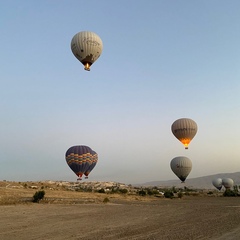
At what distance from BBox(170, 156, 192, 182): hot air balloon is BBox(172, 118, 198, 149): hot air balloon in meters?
18.3

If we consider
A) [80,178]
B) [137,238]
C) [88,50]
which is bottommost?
[137,238]

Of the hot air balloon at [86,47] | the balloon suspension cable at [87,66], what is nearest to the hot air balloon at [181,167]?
the hot air balloon at [86,47]

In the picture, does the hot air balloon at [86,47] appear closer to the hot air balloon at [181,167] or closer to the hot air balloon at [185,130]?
the hot air balloon at [185,130]

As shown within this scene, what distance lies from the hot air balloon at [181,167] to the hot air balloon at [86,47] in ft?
135

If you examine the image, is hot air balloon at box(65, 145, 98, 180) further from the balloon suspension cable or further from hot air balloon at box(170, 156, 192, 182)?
the balloon suspension cable

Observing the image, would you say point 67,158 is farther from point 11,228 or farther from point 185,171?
point 11,228

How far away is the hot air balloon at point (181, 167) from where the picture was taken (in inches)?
2906

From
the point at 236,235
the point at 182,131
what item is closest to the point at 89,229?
the point at 236,235

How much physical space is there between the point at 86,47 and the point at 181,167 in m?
43.5

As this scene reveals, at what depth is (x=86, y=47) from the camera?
43000mm

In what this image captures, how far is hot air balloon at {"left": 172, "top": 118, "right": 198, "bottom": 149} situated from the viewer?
56469 millimetres

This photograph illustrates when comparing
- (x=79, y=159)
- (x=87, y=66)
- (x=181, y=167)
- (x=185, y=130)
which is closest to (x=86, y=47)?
(x=87, y=66)

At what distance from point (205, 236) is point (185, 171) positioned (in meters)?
63.1

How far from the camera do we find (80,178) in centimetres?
6769
